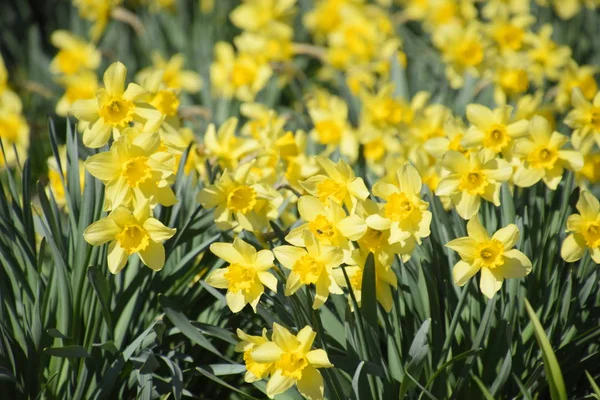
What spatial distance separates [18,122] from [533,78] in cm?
256

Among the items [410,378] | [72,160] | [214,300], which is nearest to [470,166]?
[410,378]

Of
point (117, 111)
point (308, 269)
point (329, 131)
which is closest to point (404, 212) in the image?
point (308, 269)

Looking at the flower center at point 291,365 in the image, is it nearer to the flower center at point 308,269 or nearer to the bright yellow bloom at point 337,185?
the flower center at point 308,269

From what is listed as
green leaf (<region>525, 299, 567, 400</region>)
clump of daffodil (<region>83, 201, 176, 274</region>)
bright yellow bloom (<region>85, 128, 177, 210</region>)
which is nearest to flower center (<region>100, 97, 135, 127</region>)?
bright yellow bloom (<region>85, 128, 177, 210</region>)

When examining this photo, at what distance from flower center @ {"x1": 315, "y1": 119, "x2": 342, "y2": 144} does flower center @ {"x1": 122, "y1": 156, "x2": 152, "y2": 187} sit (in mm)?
1422

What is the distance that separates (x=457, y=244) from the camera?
5.42 ft

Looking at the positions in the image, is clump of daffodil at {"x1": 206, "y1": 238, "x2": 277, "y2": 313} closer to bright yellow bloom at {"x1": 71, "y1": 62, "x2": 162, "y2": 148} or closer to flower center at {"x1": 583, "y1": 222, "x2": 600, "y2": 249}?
bright yellow bloom at {"x1": 71, "y1": 62, "x2": 162, "y2": 148}

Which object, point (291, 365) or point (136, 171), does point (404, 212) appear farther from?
point (136, 171)

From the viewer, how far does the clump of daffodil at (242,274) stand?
65.0 inches

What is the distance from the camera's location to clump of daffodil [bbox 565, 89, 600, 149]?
210 cm

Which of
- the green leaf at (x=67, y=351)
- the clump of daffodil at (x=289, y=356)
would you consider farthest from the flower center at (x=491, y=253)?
the green leaf at (x=67, y=351)

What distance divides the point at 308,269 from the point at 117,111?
0.69 meters

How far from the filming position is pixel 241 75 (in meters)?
3.45

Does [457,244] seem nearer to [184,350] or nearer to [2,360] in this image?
[184,350]
